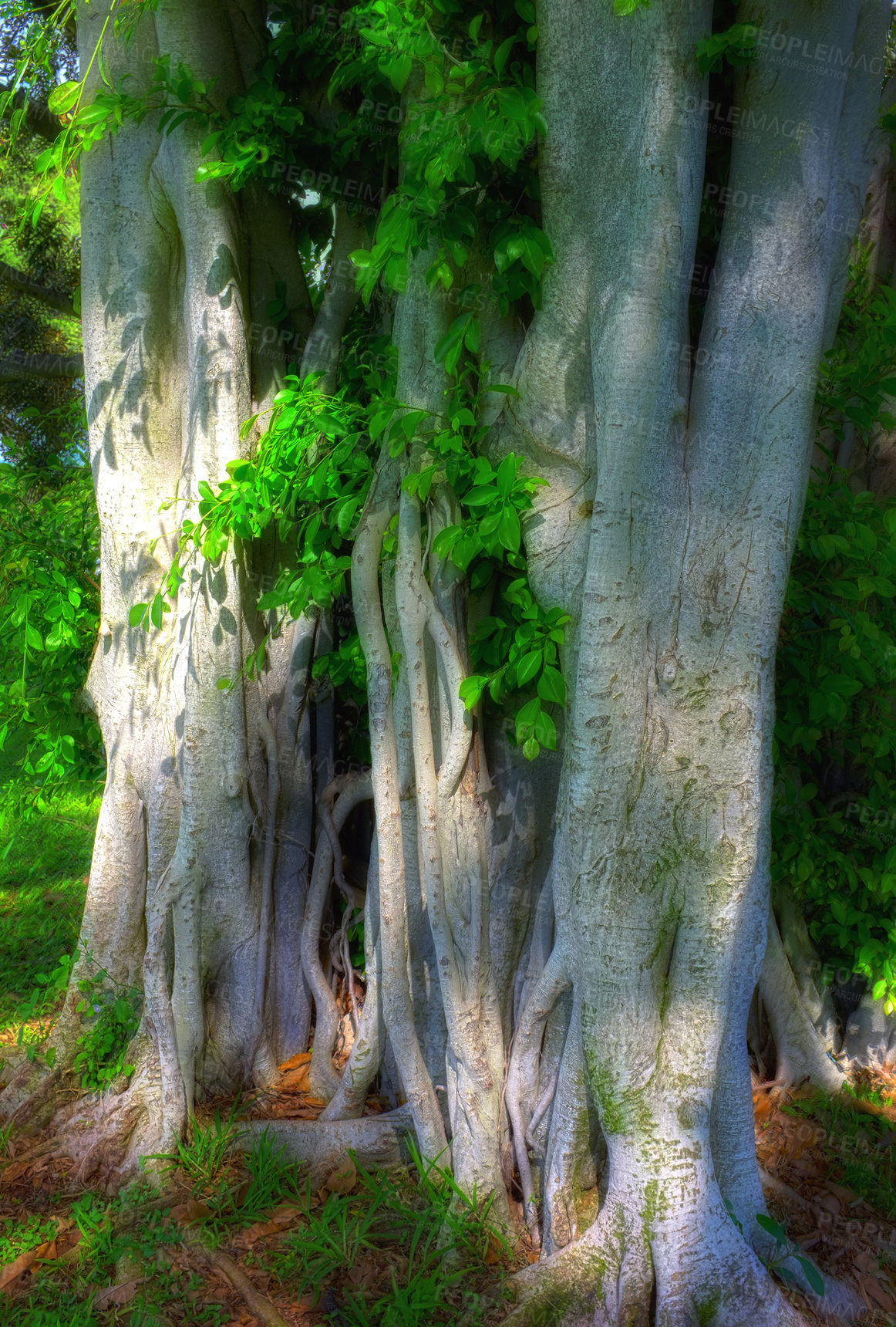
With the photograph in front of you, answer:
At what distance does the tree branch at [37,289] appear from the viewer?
20.8 ft

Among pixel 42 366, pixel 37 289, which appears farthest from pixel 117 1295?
pixel 37 289

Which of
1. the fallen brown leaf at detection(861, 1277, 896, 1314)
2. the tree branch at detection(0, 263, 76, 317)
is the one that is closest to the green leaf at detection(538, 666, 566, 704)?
the fallen brown leaf at detection(861, 1277, 896, 1314)

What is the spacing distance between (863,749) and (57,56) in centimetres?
542

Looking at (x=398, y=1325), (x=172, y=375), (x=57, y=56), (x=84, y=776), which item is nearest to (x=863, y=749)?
(x=398, y=1325)

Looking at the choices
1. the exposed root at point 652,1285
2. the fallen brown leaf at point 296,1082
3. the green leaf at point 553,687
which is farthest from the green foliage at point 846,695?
the fallen brown leaf at point 296,1082

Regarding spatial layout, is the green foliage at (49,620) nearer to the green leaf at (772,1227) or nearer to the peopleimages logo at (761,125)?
the peopleimages logo at (761,125)

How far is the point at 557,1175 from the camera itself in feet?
9.59

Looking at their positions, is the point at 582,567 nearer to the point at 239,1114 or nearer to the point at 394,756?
the point at 394,756

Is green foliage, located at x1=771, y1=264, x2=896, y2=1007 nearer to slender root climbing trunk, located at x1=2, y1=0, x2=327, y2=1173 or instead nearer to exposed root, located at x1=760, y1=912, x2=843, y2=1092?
exposed root, located at x1=760, y1=912, x2=843, y2=1092

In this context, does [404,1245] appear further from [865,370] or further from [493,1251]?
[865,370]

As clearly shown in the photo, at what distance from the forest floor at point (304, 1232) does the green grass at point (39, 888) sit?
1.47 meters

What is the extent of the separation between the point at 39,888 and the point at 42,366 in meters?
3.23

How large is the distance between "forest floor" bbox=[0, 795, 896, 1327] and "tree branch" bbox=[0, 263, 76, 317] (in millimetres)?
5065

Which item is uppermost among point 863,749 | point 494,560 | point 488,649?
point 494,560
